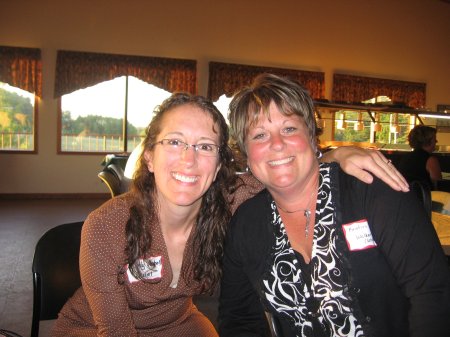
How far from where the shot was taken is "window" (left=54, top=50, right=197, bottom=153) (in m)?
8.02

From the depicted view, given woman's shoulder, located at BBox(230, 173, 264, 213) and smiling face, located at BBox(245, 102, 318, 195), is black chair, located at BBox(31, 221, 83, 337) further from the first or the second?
smiling face, located at BBox(245, 102, 318, 195)

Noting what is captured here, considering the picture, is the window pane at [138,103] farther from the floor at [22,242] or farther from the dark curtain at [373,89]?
the dark curtain at [373,89]

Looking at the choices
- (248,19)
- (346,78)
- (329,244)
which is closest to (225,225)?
(329,244)

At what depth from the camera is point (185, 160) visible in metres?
1.43

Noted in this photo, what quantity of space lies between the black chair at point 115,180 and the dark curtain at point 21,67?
4.35 m

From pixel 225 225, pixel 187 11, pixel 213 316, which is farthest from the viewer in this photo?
pixel 187 11

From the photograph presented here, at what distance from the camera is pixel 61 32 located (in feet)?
26.0

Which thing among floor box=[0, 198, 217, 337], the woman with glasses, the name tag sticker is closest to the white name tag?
the woman with glasses

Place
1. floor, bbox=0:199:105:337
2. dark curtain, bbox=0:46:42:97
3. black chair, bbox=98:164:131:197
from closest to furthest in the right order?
floor, bbox=0:199:105:337
black chair, bbox=98:164:131:197
dark curtain, bbox=0:46:42:97

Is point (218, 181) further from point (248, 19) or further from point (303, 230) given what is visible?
point (248, 19)

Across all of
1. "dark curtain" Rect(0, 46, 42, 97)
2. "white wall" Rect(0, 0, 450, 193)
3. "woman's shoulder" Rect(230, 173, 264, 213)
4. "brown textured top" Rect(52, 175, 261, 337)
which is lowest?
"brown textured top" Rect(52, 175, 261, 337)

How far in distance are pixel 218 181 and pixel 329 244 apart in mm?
596

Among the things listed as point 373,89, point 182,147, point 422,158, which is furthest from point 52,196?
point 373,89

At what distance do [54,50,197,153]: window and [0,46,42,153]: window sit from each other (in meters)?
0.47
